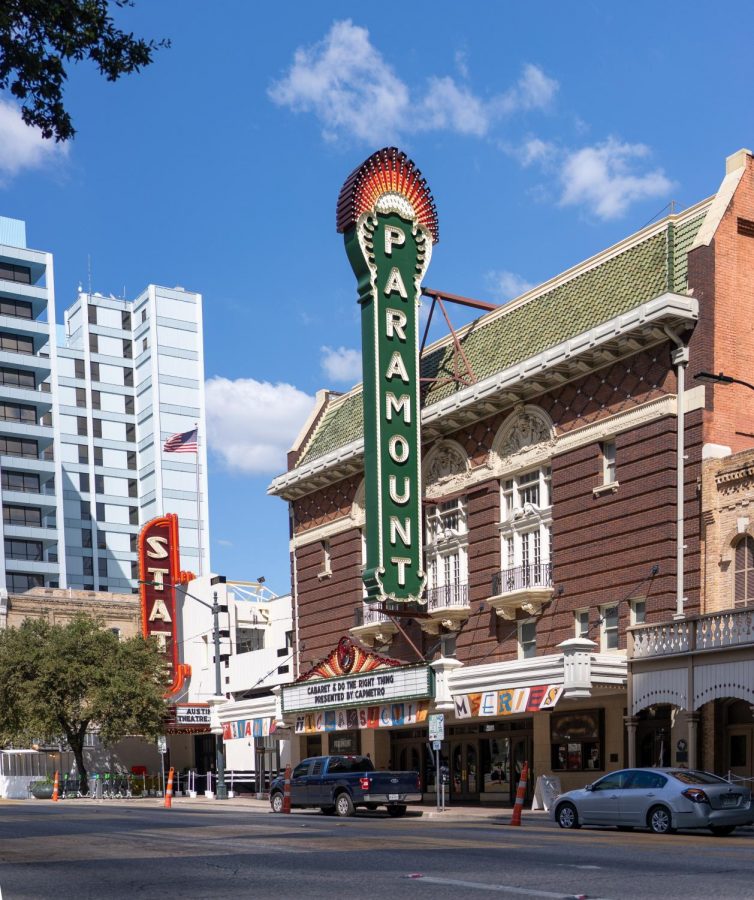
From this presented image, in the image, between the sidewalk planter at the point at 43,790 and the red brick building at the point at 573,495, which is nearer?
the red brick building at the point at 573,495

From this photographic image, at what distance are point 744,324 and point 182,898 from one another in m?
25.9

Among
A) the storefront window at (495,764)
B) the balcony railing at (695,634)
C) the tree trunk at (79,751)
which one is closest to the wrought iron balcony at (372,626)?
the storefront window at (495,764)

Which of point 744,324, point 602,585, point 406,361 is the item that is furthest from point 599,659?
point 406,361

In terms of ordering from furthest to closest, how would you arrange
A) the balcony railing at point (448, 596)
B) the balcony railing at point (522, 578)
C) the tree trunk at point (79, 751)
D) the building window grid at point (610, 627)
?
the tree trunk at point (79, 751)
the balcony railing at point (448, 596)
the balcony railing at point (522, 578)
the building window grid at point (610, 627)

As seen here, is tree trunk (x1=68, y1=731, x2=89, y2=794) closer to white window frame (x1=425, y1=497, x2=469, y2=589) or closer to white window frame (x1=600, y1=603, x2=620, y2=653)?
white window frame (x1=425, y1=497, x2=469, y2=589)

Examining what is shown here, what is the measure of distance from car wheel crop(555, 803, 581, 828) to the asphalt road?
54.0 inches

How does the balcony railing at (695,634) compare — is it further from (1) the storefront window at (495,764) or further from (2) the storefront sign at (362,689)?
(1) the storefront window at (495,764)

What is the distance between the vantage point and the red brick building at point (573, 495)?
110 feet

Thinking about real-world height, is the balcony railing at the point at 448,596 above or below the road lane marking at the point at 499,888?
above

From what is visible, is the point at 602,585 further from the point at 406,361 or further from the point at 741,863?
the point at 741,863

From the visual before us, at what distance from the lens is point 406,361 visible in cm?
4119

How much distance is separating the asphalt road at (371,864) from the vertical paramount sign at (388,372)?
55.2 feet

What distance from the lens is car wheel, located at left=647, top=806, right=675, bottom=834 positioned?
23016mm

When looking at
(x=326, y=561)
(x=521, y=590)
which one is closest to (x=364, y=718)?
(x=326, y=561)
